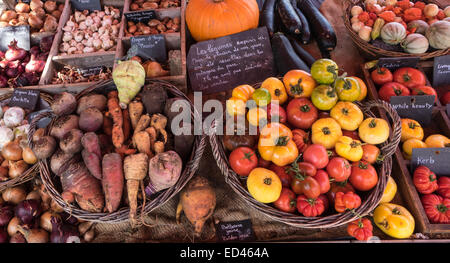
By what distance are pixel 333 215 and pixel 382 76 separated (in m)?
1.23

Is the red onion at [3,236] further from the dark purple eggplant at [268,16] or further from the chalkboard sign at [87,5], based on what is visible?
the dark purple eggplant at [268,16]

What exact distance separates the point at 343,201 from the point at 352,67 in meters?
1.46

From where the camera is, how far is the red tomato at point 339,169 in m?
1.31

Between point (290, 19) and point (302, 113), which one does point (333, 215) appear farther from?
point (290, 19)

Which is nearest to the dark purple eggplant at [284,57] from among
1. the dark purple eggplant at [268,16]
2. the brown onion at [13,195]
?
the dark purple eggplant at [268,16]

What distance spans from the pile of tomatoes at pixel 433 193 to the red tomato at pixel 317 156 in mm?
602

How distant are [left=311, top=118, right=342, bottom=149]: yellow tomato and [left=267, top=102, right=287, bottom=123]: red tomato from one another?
19 centimetres

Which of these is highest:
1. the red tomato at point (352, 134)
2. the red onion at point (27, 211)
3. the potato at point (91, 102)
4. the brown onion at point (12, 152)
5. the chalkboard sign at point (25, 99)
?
the red tomato at point (352, 134)

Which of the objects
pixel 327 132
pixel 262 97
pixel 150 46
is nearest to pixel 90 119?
pixel 150 46

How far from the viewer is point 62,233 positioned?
1.49 m

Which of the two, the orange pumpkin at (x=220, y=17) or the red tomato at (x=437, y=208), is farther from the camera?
the orange pumpkin at (x=220, y=17)

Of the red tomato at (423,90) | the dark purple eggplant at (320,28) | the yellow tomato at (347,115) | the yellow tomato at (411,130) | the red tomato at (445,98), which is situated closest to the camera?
the yellow tomato at (347,115)

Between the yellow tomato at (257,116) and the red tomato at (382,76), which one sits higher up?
the red tomato at (382,76)
